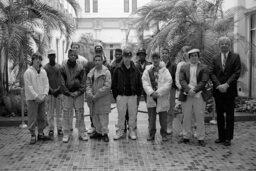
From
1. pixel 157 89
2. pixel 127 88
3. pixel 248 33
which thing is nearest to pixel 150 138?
pixel 157 89

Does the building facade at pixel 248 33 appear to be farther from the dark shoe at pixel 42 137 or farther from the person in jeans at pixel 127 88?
the dark shoe at pixel 42 137

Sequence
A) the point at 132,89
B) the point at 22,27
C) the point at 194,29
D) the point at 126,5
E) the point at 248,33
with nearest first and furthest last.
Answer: the point at 132,89
the point at 22,27
the point at 194,29
the point at 248,33
the point at 126,5

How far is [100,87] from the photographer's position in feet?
23.3

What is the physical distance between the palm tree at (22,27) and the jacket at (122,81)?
8.66 feet

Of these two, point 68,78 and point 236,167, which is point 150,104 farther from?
point 236,167

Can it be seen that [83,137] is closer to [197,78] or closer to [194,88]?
[194,88]

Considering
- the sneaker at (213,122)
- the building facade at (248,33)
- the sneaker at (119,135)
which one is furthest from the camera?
the building facade at (248,33)

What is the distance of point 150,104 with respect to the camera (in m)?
7.05

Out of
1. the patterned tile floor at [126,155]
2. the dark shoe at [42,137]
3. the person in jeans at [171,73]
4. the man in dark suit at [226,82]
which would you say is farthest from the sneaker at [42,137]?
the man in dark suit at [226,82]

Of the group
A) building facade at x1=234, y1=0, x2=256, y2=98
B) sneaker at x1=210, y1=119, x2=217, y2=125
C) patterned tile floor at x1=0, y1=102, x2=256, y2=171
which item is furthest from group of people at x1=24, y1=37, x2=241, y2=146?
building facade at x1=234, y1=0, x2=256, y2=98

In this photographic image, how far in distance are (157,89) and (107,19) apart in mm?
31722

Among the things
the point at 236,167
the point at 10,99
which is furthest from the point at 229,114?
the point at 10,99

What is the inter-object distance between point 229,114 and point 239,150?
28.1 inches

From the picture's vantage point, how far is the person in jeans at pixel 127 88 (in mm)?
7105
